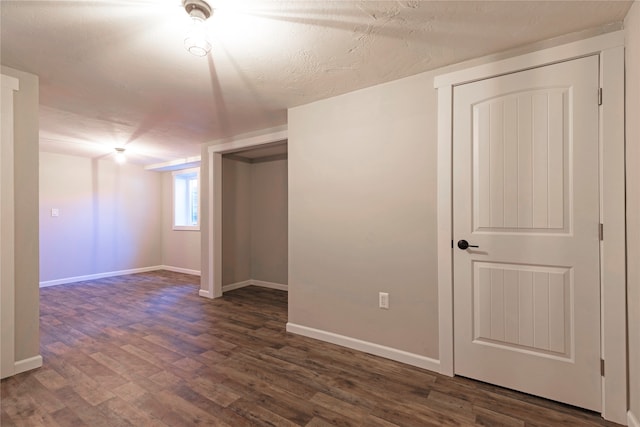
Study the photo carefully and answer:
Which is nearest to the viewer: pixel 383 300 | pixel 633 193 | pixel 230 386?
pixel 633 193

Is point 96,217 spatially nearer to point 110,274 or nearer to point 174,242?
point 110,274

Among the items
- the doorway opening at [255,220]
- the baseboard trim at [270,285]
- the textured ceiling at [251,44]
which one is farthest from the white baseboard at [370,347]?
the textured ceiling at [251,44]

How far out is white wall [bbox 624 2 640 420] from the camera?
149cm

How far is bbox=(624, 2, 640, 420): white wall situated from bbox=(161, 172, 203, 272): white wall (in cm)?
581

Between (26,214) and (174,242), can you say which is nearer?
(26,214)

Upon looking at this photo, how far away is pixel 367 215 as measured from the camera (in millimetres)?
2506

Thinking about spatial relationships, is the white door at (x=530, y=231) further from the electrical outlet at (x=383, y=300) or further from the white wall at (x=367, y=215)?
the electrical outlet at (x=383, y=300)

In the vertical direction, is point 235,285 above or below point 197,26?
below

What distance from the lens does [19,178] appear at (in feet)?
7.11

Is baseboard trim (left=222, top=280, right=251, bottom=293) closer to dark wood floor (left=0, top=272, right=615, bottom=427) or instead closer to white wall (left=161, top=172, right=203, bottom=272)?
white wall (left=161, top=172, right=203, bottom=272)

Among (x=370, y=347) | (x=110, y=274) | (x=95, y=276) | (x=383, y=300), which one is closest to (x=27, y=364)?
(x=370, y=347)

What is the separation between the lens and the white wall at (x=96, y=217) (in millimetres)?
4953

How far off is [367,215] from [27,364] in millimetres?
2774

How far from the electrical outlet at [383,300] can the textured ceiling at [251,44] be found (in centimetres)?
172
